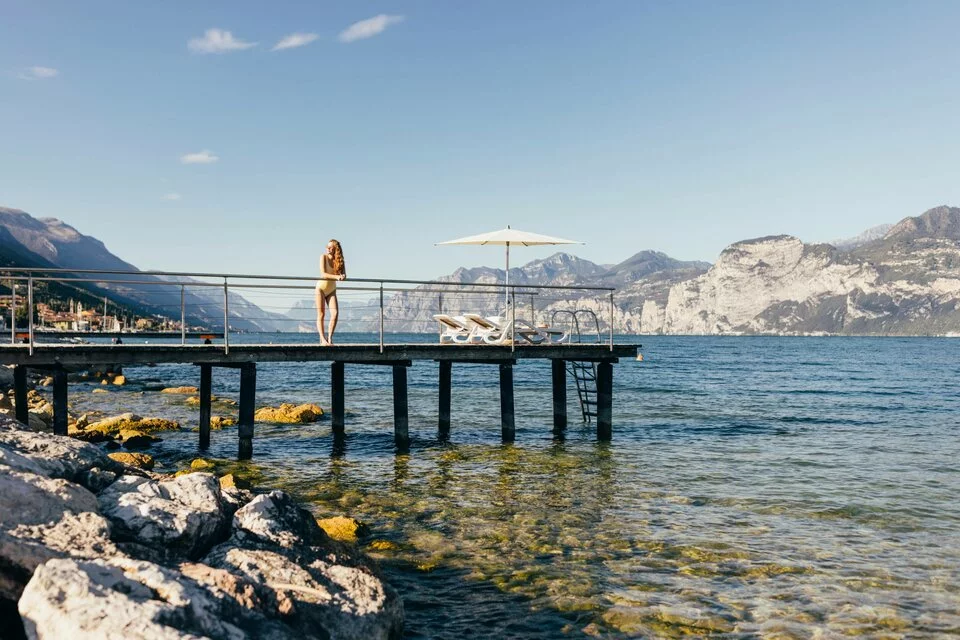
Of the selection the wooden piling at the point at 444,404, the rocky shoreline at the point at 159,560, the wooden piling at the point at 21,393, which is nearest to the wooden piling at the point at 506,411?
the wooden piling at the point at 444,404

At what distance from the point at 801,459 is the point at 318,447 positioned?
1374 cm

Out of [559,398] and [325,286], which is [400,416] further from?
[559,398]

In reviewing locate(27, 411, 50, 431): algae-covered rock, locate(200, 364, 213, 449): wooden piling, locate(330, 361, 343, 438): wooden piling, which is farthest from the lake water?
locate(27, 411, 50, 431): algae-covered rock

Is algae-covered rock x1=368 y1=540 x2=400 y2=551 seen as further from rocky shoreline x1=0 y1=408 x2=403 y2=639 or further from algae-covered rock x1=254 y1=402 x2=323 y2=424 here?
algae-covered rock x1=254 y1=402 x2=323 y2=424

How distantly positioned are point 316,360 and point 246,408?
3188 millimetres

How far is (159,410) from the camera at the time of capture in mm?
32281

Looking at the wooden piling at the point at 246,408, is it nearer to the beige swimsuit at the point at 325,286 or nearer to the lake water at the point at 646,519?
the lake water at the point at 646,519

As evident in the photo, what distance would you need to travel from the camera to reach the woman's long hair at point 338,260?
16.9 m

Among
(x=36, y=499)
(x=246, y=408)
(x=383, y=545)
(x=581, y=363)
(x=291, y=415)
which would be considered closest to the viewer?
(x=36, y=499)

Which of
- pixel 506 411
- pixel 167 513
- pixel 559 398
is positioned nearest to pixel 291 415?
pixel 506 411

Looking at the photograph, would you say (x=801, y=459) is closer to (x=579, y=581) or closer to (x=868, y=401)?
(x=579, y=581)

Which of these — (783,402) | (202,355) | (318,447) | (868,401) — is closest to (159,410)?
(318,447)

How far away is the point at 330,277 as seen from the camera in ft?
54.6

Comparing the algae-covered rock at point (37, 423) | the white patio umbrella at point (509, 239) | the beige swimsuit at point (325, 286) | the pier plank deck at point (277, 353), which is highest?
the white patio umbrella at point (509, 239)
